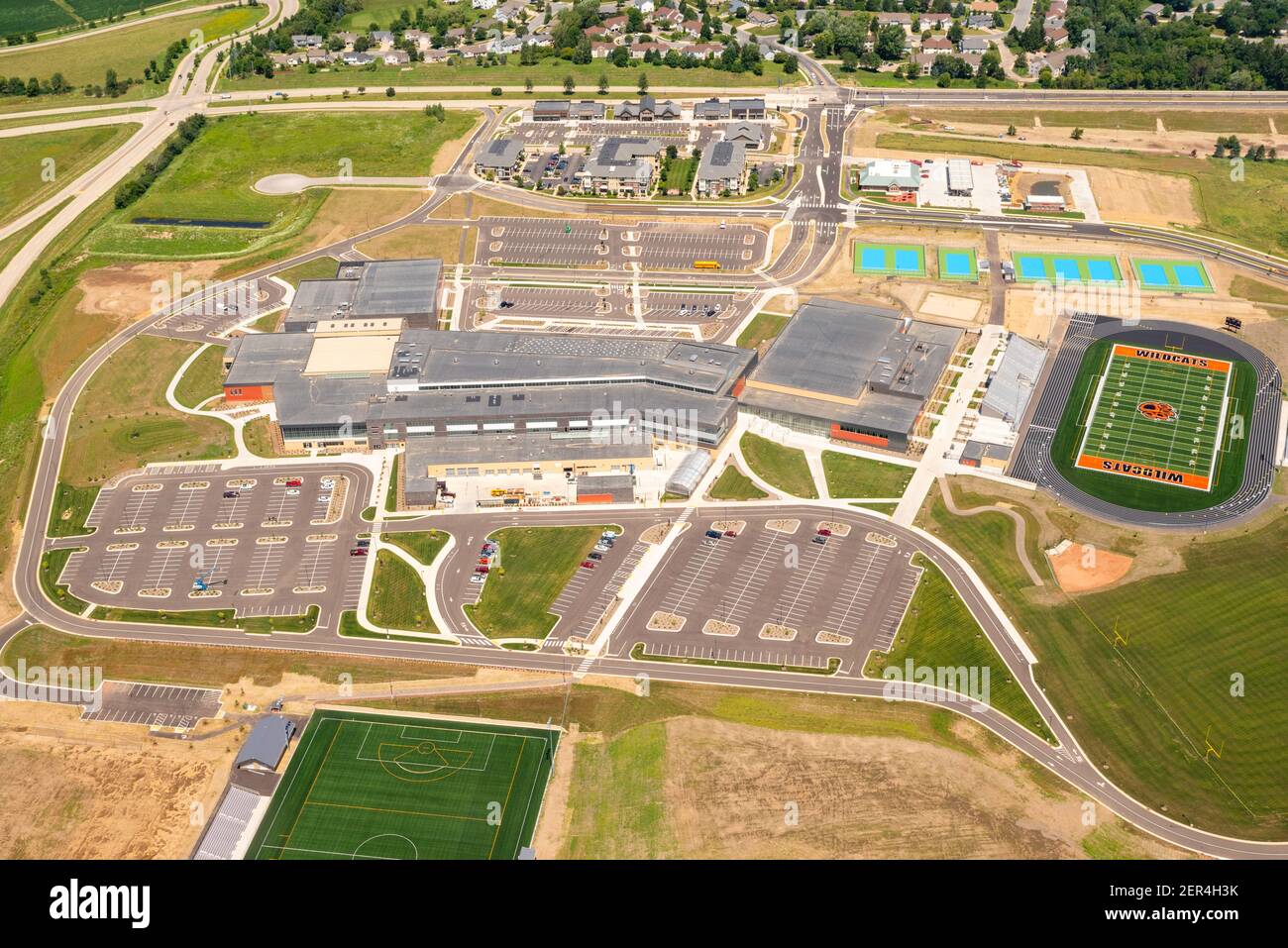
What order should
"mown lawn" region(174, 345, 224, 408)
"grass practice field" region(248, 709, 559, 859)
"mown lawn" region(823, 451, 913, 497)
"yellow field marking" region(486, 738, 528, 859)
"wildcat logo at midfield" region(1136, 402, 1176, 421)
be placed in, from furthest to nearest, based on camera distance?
"mown lawn" region(174, 345, 224, 408) → "wildcat logo at midfield" region(1136, 402, 1176, 421) → "mown lawn" region(823, 451, 913, 497) → "grass practice field" region(248, 709, 559, 859) → "yellow field marking" region(486, 738, 528, 859)

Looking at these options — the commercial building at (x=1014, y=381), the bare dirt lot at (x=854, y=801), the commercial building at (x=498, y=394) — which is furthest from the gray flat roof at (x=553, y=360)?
the bare dirt lot at (x=854, y=801)

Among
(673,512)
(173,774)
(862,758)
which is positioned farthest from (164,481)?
(862,758)

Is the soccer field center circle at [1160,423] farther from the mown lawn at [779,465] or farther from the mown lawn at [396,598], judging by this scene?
the mown lawn at [396,598]

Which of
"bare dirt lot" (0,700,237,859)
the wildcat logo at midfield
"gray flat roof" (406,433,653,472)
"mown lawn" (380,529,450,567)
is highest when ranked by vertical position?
the wildcat logo at midfield

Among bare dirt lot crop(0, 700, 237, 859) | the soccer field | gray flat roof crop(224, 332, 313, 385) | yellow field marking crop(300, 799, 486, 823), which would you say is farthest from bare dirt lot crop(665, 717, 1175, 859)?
gray flat roof crop(224, 332, 313, 385)

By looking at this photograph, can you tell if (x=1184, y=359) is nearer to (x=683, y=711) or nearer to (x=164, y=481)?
(x=683, y=711)

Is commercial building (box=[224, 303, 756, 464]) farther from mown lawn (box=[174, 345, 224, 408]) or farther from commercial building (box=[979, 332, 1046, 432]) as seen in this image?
commercial building (box=[979, 332, 1046, 432])
